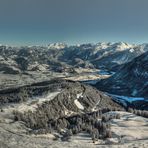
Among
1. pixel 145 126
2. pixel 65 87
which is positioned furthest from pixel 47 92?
pixel 145 126

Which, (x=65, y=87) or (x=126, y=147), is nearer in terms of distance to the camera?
(x=126, y=147)

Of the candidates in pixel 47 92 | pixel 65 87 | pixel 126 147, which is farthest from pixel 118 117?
pixel 65 87

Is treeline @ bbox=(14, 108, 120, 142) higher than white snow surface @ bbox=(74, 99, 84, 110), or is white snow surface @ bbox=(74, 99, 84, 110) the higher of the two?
white snow surface @ bbox=(74, 99, 84, 110)

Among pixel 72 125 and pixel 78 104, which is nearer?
pixel 72 125

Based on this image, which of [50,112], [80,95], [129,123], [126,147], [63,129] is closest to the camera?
[126,147]

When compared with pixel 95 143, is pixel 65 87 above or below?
above

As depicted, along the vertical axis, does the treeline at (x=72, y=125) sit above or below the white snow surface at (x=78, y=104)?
below

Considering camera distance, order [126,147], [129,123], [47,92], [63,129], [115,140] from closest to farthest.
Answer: [126,147] → [115,140] → [63,129] → [129,123] → [47,92]

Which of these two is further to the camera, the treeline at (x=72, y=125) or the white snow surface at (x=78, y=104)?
the white snow surface at (x=78, y=104)

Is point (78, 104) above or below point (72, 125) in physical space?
above

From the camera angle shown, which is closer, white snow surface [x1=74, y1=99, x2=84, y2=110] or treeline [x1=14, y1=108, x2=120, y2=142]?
treeline [x1=14, y1=108, x2=120, y2=142]

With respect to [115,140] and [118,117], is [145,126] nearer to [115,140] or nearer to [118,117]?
[118,117]
